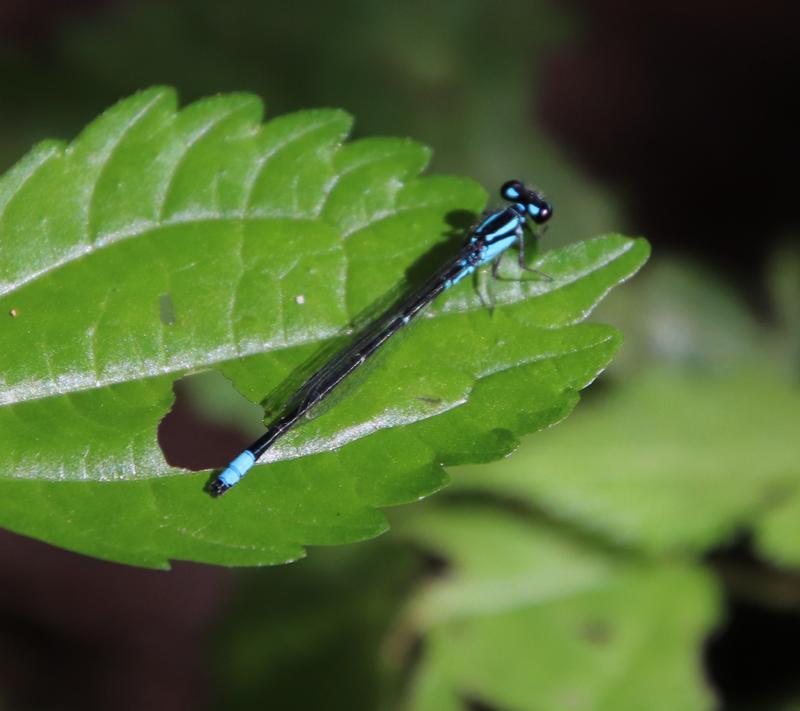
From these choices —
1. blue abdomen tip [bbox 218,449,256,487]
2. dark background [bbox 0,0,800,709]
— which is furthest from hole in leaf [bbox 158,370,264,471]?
blue abdomen tip [bbox 218,449,256,487]

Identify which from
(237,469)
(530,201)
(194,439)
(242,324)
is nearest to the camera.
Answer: (237,469)

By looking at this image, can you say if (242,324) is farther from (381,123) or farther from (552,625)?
(381,123)

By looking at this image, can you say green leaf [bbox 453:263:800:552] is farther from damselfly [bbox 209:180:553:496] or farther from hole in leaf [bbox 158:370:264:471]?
hole in leaf [bbox 158:370:264:471]

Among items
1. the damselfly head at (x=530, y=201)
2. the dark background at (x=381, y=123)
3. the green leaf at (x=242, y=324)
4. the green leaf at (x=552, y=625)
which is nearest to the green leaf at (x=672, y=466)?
the green leaf at (x=552, y=625)

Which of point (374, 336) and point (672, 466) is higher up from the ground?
point (374, 336)

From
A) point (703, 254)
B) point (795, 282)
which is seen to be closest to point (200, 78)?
point (703, 254)

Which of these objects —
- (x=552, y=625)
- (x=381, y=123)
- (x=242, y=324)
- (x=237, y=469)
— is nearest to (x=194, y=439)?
(x=381, y=123)

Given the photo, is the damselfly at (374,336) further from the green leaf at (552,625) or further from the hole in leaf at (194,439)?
the hole in leaf at (194,439)
